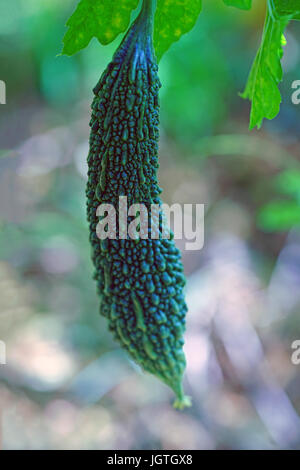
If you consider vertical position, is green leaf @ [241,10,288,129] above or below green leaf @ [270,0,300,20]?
below

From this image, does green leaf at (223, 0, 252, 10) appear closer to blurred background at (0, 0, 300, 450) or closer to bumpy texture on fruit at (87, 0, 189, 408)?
bumpy texture on fruit at (87, 0, 189, 408)

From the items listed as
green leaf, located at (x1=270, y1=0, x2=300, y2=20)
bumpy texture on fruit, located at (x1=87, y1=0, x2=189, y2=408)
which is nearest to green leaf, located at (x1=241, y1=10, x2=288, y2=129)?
green leaf, located at (x1=270, y1=0, x2=300, y2=20)

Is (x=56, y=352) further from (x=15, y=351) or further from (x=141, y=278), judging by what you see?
(x=141, y=278)

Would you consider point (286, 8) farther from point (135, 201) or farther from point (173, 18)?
point (135, 201)

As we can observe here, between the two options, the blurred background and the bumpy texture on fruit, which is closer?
the bumpy texture on fruit

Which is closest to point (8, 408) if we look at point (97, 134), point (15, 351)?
point (15, 351)

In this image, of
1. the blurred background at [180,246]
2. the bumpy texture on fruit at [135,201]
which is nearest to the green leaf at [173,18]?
the bumpy texture on fruit at [135,201]
